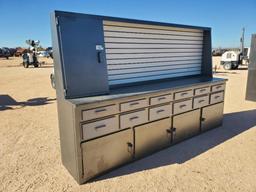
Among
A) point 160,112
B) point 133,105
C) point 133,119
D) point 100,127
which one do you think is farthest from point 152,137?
point 100,127

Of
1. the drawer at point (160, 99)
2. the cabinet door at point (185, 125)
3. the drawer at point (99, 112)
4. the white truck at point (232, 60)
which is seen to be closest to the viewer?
the drawer at point (99, 112)

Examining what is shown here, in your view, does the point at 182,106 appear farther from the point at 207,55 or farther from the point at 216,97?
the point at 207,55

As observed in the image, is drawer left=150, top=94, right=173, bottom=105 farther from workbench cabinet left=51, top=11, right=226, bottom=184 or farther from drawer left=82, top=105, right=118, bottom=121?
drawer left=82, top=105, right=118, bottom=121

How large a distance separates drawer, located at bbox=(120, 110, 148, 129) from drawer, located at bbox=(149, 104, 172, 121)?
0.35 feet

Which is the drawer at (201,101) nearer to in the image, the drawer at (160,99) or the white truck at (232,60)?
the drawer at (160,99)

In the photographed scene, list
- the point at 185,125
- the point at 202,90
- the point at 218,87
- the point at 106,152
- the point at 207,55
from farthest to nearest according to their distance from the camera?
the point at 207,55, the point at 218,87, the point at 202,90, the point at 185,125, the point at 106,152

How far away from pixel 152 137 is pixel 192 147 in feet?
2.43

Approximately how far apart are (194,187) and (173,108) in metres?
1.12

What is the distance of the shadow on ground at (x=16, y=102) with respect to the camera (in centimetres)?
532

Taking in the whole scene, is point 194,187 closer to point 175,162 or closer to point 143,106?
point 175,162

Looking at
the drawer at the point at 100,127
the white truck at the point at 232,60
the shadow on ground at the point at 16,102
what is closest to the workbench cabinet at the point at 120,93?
the drawer at the point at 100,127

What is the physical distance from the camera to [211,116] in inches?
140

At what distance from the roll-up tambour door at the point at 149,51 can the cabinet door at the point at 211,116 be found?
0.82m

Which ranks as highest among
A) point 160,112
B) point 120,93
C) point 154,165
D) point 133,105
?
point 120,93
